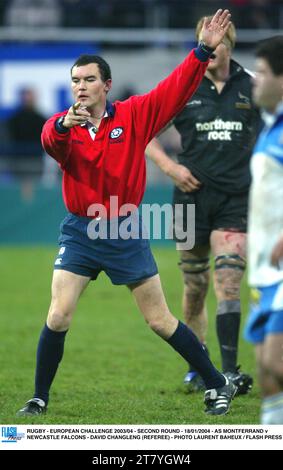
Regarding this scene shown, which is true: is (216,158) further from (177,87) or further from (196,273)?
(177,87)

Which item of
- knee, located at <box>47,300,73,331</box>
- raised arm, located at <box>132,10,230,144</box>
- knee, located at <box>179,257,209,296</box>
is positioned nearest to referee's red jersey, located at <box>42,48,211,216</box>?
raised arm, located at <box>132,10,230,144</box>

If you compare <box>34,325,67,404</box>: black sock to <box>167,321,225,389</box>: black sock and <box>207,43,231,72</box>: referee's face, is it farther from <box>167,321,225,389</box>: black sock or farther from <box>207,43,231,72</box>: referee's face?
<box>207,43,231,72</box>: referee's face

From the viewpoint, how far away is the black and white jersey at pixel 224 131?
800 centimetres

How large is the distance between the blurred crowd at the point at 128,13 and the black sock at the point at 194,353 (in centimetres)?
1366

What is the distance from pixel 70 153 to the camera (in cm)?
662

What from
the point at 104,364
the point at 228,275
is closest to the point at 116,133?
the point at 228,275

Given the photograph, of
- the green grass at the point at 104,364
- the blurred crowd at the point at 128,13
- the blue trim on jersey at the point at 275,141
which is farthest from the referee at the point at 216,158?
the blurred crowd at the point at 128,13

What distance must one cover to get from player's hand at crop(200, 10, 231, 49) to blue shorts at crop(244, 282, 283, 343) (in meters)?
2.14

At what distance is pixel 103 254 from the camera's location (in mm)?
6691

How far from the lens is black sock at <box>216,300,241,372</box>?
7.72 m

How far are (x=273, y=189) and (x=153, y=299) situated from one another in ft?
6.55

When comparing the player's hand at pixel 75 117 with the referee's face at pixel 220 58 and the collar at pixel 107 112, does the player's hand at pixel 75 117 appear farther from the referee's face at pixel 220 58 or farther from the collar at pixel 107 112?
Result: the referee's face at pixel 220 58
